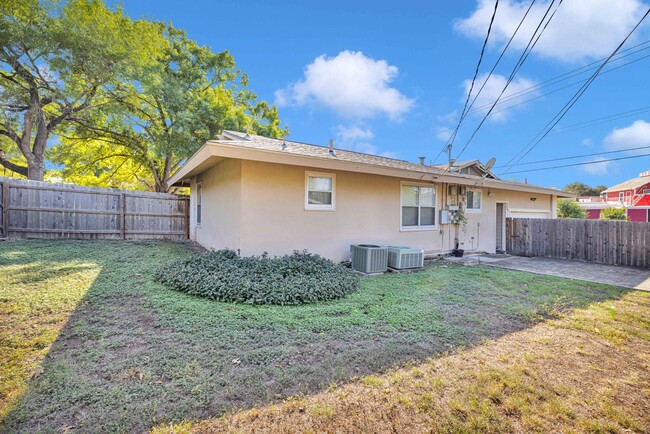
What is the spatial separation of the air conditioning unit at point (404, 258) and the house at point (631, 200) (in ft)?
87.5

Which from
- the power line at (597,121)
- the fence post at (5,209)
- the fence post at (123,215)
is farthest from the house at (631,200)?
the fence post at (5,209)

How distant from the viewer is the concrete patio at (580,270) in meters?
6.77

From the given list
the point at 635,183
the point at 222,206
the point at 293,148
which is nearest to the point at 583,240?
the point at 293,148

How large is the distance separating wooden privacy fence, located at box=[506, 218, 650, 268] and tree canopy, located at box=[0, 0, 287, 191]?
14.8 meters

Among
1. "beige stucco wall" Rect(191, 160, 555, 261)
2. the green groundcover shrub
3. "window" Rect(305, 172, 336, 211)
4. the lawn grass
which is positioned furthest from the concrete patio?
the green groundcover shrub

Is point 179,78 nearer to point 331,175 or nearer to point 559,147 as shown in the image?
point 331,175

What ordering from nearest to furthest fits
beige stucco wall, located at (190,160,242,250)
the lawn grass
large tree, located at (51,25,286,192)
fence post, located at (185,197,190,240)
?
the lawn grass < beige stucco wall, located at (190,160,242,250) < fence post, located at (185,197,190,240) < large tree, located at (51,25,286,192)

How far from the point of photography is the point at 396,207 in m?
8.48

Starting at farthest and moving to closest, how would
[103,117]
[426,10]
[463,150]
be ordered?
[103,117] < [463,150] < [426,10]

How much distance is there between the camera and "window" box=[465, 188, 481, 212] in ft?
34.4

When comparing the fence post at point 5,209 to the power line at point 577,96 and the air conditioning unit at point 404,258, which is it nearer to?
the air conditioning unit at point 404,258

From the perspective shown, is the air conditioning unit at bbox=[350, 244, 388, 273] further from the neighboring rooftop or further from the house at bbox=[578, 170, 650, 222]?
the neighboring rooftop

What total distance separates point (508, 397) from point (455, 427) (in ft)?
2.17

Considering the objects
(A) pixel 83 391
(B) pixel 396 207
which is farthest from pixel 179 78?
(A) pixel 83 391
